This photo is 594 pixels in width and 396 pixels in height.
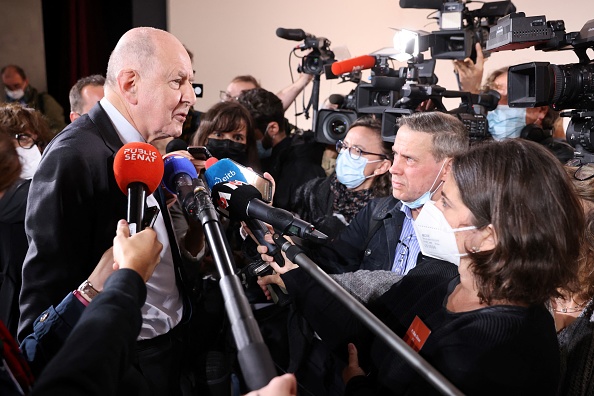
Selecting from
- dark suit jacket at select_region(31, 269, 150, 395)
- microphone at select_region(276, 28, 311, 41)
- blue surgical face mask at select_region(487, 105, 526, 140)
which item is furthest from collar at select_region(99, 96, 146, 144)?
blue surgical face mask at select_region(487, 105, 526, 140)

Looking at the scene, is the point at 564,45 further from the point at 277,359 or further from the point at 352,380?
the point at 277,359

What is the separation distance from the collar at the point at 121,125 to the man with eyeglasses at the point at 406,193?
1022mm

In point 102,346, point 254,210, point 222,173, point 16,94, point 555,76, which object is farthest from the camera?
point 16,94

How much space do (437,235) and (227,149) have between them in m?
1.61

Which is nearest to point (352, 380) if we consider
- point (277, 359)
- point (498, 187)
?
point (498, 187)

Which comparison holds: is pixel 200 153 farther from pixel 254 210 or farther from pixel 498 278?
pixel 498 278

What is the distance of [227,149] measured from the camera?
2807mm

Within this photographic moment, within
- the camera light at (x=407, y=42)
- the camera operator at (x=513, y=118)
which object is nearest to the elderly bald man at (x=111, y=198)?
the camera light at (x=407, y=42)

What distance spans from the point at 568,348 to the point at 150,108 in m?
1.30

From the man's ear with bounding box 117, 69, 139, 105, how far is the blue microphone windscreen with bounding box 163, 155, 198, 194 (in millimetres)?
258

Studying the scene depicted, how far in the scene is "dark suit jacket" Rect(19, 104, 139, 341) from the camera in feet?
4.18

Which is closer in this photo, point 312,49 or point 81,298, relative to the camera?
point 81,298

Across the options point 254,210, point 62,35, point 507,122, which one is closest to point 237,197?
point 254,210

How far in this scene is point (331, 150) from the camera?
336 cm
